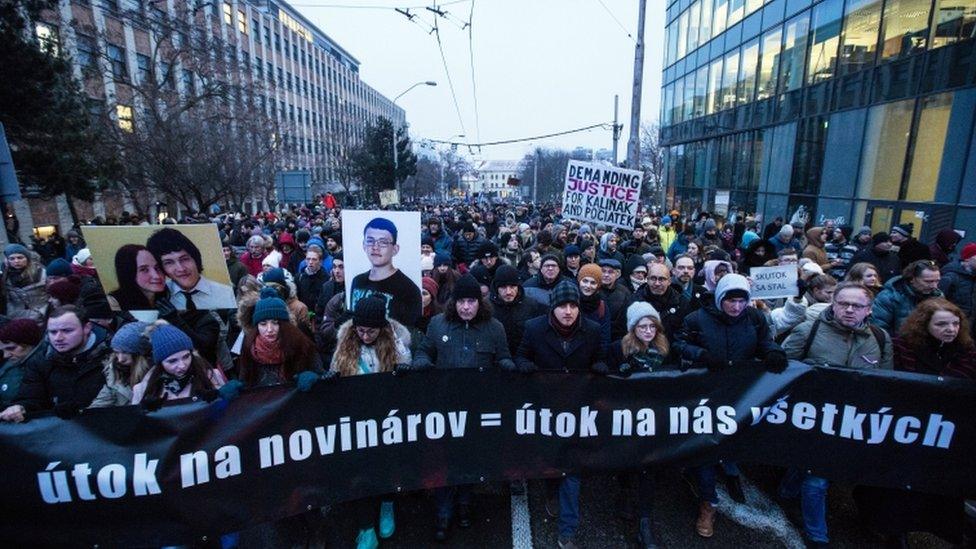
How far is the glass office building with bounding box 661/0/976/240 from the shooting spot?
10070 mm

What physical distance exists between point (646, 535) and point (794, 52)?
17.8m

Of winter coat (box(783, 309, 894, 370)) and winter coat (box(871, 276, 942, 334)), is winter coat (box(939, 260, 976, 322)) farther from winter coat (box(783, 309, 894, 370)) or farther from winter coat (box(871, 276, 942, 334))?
winter coat (box(783, 309, 894, 370))

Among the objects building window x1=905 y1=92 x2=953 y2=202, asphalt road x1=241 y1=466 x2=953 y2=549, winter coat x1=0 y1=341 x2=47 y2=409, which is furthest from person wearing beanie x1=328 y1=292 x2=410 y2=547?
building window x1=905 y1=92 x2=953 y2=202

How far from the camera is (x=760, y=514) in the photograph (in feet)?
11.6

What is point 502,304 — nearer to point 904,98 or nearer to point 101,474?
point 101,474

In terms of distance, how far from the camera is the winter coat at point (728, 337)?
3375mm

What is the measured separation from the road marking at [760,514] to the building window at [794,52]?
16.3 meters

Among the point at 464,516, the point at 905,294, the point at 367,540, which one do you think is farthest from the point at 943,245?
the point at 367,540

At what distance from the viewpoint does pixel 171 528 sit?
2.69m

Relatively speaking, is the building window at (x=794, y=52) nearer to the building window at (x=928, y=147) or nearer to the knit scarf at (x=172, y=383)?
Answer: the building window at (x=928, y=147)

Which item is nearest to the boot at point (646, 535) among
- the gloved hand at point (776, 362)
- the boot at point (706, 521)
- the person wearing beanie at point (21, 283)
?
the boot at point (706, 521)

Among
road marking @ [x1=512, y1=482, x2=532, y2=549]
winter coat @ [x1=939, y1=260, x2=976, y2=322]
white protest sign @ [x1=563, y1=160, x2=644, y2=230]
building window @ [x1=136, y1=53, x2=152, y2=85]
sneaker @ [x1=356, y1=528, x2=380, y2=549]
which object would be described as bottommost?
road marking @ [x1=512, y1=482, x2=532, y2=549]

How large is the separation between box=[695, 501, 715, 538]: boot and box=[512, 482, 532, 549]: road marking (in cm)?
121

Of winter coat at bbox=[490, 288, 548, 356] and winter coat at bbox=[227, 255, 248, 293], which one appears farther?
winter coat at bbox=[227, 255, 248, 293]
